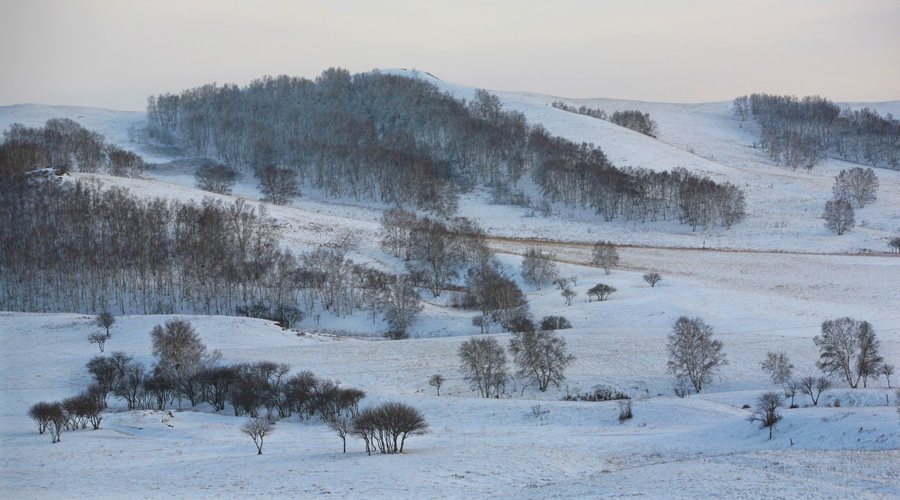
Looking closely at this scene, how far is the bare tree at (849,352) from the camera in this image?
42906mm

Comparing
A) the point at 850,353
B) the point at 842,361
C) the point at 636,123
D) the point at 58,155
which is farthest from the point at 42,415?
the point at 636,123

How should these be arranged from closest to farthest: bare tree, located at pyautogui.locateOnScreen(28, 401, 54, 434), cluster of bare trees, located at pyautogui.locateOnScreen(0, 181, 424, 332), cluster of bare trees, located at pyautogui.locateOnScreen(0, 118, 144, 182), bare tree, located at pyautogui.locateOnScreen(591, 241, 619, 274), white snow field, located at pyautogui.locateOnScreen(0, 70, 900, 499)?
white snow field, located at pyautogui.locateOnScreen(0, 70, 900, 499) → bare tree, located at pyautogui.locateOnScreen(28, 401, 54, 434) → cluster of bare trees, located at pyautogui.locateOnScreen(0, 181, 424, 332) → bare tree, located at pyautogui.locateOnScreen(591, 241, 619, 274) → cluster of bare trees, located at pyautogui.locateOnScreen(0, 118, 144, 182)

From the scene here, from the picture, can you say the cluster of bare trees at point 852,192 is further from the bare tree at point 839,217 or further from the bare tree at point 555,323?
the bare tree at point 555,323

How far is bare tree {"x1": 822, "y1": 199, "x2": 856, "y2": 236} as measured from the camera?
89875mm

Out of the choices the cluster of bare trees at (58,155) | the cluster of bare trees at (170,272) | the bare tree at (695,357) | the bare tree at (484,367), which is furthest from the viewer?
the cluster of bare trees at (58,155)

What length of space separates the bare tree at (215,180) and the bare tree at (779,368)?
11030cm

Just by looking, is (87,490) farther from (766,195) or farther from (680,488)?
(766,195)

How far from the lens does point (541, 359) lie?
46.1m

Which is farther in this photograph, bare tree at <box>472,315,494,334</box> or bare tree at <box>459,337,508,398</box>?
bare tree at <box>472,315,494,334</box>

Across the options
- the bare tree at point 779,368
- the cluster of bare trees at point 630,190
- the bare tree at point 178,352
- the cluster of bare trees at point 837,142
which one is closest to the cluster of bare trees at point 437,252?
the bare tree at point 178,352

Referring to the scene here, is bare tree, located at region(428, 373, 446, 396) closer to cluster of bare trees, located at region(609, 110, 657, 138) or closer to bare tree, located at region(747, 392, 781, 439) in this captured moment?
bare tree, located at region(747, 392, 781, 439)

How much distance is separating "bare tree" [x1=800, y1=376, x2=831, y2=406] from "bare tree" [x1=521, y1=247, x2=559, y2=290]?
117 feet

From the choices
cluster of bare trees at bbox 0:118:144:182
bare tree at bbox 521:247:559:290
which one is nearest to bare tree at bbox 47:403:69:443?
bare tree at bbox 521:247:559:290

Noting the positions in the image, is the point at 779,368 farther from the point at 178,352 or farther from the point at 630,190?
the point at 630,190
